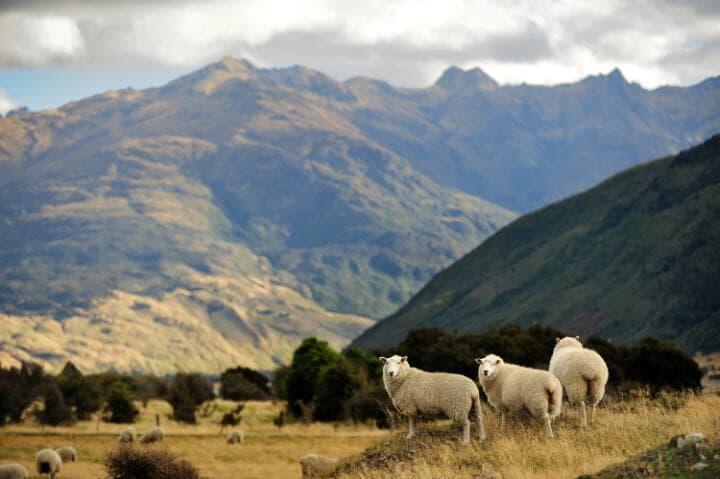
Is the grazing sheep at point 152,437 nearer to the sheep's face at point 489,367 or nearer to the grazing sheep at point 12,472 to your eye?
the grazing sheep at point 12,472

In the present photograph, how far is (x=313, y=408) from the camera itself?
86250 mm

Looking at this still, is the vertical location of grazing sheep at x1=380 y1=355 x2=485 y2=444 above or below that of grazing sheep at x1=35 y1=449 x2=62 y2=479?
above

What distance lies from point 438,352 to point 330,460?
156 ft

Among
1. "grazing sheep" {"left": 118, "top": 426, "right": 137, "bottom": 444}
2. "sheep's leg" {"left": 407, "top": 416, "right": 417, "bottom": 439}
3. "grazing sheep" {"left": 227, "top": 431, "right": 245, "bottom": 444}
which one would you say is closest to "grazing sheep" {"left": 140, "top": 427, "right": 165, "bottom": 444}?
"grazing sheep" {"left": 118, "top": 426, "right": 137, "bottom": 444}

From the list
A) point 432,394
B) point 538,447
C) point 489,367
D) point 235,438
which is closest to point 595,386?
point 489,367

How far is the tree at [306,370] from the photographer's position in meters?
98.3

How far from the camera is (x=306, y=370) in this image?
100 metres

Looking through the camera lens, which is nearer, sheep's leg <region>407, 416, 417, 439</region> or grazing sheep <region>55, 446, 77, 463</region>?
sheep's leg <region>407, 416, 417, 439</region>

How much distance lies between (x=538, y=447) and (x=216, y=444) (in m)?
46.4

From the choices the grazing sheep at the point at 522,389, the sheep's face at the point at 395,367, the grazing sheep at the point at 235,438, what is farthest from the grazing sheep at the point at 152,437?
the grazing sheep at the point at 522,389

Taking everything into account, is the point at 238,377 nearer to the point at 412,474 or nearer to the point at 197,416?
the point at 197,416

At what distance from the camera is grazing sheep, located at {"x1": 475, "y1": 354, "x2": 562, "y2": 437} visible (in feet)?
84.2

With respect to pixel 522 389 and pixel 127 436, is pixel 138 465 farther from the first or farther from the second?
pixel 127 436

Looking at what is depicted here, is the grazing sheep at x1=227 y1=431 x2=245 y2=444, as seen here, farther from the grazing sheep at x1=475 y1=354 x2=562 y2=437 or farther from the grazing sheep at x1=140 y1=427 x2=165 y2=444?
the grazing sheep at x1=475 y1=354 x2=562 y2=437
